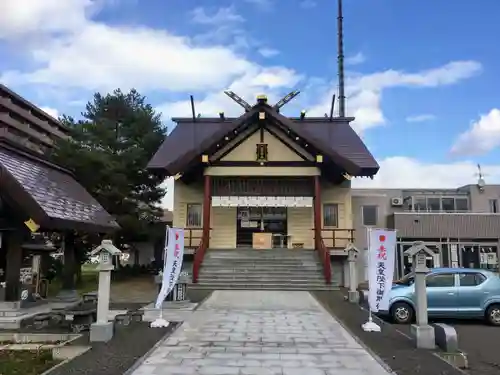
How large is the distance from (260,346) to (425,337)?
8.56ft

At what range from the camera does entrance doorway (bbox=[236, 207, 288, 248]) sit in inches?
859

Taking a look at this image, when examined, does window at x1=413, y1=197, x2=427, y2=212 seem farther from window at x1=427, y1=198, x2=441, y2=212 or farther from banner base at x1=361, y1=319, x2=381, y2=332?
banner base at x1=361, y1=319, x2=381, y2=332

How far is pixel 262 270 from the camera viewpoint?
1719 centimetres

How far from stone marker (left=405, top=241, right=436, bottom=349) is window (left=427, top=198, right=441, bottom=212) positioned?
56.9 ft

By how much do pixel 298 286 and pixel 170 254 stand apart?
24.2ft

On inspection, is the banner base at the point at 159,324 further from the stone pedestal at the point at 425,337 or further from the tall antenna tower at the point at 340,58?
the tall antenna tower at the point at 340,58

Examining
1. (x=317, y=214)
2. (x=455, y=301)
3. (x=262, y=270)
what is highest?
(x=317, y=214)

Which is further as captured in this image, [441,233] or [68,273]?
[441,233]

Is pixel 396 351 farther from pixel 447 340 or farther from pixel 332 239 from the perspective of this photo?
pixel 332 239

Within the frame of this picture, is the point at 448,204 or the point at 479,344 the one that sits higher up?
the point at 448,204

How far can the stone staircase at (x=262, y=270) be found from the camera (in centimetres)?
1603

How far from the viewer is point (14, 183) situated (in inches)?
350

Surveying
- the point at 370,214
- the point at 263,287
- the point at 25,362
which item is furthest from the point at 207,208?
the point at 25,362

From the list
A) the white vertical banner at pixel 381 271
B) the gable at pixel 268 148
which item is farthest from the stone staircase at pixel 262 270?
the white vertical banner at pixel 381 271
